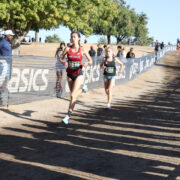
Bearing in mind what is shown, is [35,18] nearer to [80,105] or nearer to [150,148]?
[80,105]

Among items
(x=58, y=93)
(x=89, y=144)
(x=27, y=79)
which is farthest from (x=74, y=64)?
(x=58, y=93)

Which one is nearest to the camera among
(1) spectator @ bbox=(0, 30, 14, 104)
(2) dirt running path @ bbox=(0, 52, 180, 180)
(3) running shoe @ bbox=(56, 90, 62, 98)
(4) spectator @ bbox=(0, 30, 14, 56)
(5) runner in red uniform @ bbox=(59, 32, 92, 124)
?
(2) dirt running path @ bbox=(0, 52, 180, 180)

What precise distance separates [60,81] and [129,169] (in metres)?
8.20

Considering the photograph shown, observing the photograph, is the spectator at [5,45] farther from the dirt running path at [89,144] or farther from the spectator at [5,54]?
the dirt running path at [89,144]

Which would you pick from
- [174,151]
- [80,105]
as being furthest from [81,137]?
[80,105]

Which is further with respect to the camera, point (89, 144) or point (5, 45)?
point (5, 45)

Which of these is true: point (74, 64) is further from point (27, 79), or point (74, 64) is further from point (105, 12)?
point (105, 12)

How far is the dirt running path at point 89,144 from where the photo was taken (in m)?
4.60

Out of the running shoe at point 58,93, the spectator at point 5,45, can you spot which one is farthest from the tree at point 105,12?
the spectator at point 5,45

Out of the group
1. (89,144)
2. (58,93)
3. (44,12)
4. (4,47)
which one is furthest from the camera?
(44,12)

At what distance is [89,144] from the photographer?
20.2 feet

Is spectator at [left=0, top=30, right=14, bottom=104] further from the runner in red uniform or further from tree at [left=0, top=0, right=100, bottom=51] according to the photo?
tree at [left=0, top=0, right=100, bottom=51]

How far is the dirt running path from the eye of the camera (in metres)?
4.60

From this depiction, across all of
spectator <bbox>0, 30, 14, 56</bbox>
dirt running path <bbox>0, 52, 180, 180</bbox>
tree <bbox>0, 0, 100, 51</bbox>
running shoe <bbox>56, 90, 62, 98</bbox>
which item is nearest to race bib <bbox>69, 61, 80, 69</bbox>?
dirt running path <bbox>0, 52, 180, 180</bbox>
